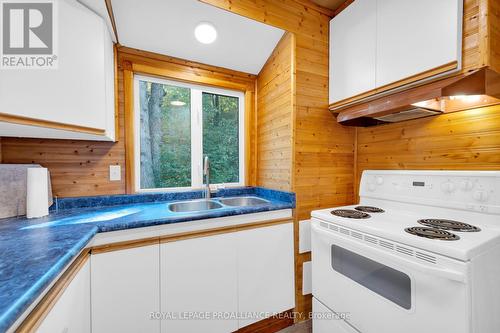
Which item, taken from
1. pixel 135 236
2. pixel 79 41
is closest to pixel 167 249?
pixel 135 236

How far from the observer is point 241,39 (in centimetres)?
174

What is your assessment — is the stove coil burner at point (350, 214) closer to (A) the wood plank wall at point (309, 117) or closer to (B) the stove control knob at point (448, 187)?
(A) the wood plank wall at point (309, 117)

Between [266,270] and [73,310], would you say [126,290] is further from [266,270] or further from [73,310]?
[266,270]

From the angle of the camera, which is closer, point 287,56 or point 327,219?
point 327,219

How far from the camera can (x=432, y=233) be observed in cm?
92

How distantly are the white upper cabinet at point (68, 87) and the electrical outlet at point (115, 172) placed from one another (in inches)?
12.3

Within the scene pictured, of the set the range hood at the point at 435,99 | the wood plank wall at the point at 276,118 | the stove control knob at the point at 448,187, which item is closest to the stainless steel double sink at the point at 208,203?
the wood plank wall at the point at 276,118

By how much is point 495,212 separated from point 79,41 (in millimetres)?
2340

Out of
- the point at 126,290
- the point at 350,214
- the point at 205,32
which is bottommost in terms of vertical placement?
the point at 126,290

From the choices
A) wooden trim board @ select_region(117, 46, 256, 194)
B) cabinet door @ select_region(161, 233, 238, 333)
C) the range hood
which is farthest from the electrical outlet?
the range hood

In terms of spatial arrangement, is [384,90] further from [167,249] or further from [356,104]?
[167,249]

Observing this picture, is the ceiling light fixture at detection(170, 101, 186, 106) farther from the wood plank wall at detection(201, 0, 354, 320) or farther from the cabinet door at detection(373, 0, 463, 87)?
the cabinet door at detection(373, 0, 463, 87)

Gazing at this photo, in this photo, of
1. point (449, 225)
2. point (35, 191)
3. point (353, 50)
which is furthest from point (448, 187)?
point (35, 191)

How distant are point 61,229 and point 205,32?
1.55 metres
